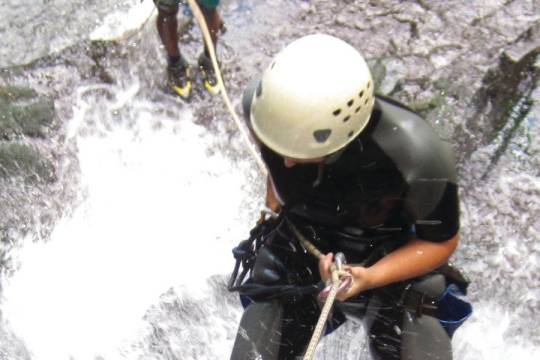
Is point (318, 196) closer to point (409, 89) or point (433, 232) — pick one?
point (433, 232)

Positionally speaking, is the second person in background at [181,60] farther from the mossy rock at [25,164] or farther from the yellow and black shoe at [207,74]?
the mossy rock at [25,164]

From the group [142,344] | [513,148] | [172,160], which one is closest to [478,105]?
[513,148]

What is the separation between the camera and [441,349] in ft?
7.15

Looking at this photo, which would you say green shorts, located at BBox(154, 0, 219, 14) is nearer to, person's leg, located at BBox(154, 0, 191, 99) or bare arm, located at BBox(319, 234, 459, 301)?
person's leg, located at BBox(154, 0, 191, 99)

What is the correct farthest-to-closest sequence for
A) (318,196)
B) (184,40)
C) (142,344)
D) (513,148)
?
(184,40) < (513,148) < (142,344) < (318,196)

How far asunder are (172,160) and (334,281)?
99.2 inches

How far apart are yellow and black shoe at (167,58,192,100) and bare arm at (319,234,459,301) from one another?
8.76 ft

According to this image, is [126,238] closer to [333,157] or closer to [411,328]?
[411,328]

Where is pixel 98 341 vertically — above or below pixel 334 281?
below

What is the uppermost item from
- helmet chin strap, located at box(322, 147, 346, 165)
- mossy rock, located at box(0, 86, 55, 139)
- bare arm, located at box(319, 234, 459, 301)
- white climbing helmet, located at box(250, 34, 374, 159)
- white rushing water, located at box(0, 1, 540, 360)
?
white climbing helmet, located at box(250, 34, 374, 159)

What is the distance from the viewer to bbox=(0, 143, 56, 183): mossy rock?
3.79 meters

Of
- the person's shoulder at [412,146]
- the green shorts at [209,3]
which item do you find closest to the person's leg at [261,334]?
the person's shoulder at [412,146]

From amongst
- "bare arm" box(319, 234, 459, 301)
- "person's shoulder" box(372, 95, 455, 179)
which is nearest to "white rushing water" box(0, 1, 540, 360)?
"bare arm" box(319, 234, 459, 301)

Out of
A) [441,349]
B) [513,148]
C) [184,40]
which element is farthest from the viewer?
[184,40]
